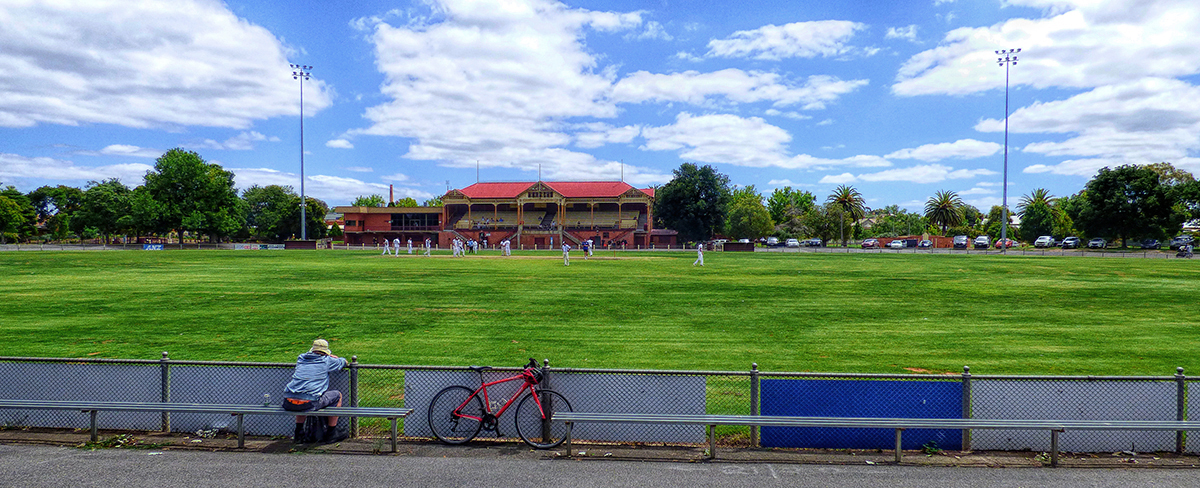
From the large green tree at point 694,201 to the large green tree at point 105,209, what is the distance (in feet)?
251

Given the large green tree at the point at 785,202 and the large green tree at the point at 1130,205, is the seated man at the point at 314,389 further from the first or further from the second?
the large green tree at the point at 785,202

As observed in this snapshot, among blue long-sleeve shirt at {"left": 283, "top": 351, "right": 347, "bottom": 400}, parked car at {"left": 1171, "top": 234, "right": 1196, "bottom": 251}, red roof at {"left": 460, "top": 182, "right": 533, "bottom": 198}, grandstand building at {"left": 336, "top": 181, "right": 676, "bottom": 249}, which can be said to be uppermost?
red roof at {"left": 460, "top": 182, "right": 533, "bottom": 198}

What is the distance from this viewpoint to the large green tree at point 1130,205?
213ft

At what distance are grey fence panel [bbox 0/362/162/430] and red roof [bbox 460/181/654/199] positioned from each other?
8407 centimetres

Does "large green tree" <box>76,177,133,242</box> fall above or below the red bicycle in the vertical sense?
above

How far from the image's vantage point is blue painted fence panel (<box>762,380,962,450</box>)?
709cm

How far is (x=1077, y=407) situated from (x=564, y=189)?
90.8 meters

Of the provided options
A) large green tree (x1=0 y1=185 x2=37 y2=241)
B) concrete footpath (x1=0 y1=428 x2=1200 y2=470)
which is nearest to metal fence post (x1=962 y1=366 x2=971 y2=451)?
concrete footpath (x1=0 y1=428 x2=1200 y2=470)

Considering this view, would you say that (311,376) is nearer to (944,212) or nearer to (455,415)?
(455,415)

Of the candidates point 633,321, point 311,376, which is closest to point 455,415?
point 311,376

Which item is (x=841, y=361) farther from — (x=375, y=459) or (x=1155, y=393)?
(x=375, y=459)

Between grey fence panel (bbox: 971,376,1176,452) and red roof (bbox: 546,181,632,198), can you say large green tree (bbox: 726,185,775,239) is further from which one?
grey fence panel (bbox: 971,376,1176,452)

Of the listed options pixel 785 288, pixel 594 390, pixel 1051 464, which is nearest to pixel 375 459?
pixel 594 390

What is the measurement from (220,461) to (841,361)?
1026cm
